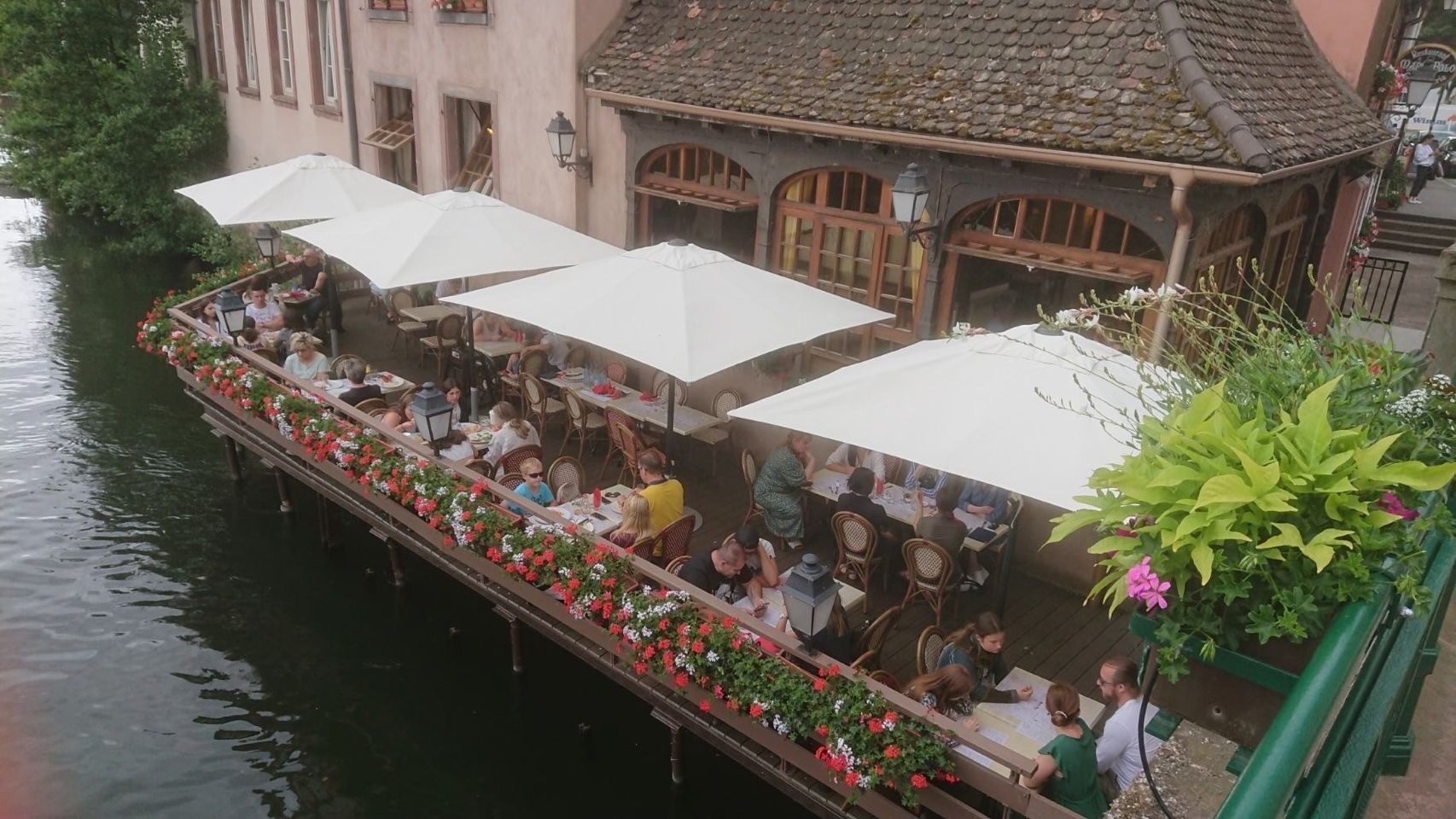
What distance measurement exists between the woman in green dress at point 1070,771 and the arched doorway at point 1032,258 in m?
4.50

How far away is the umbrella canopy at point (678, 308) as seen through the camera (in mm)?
7996

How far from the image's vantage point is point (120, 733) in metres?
9.94

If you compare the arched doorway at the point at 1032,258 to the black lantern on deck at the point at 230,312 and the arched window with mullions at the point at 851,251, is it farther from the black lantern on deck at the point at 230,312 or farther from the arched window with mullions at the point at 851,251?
the black lantern on deck at the point at 230,312

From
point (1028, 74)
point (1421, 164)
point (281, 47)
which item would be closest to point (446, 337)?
point (1028, 74)

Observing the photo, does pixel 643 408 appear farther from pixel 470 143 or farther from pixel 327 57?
pixel 327 57

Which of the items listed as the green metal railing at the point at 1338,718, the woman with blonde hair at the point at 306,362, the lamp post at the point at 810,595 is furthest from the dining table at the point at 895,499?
the woman with blonde hair at the point at 306,362

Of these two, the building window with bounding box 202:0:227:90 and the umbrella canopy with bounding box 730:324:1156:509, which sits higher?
the building window with bounding box 202:0:227:90

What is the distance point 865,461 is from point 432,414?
14.0ft

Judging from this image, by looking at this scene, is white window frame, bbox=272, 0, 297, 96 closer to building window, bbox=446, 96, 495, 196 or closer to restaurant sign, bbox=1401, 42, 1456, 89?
building window, bbox=446, 96, 495, 196

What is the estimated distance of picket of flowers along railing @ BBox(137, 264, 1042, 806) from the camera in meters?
5.98

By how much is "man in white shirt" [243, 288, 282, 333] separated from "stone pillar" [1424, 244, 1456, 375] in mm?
13496

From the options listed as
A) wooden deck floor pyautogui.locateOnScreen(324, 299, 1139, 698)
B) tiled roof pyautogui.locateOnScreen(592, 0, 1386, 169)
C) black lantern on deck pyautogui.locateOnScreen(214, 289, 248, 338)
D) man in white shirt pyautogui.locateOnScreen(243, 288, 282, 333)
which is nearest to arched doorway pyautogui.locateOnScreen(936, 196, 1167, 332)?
tiled roof pyautogui.locateOnScreen(592, 0, 1386, 169)

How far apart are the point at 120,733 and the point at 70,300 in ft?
57.9

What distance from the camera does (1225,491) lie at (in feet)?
6.75
